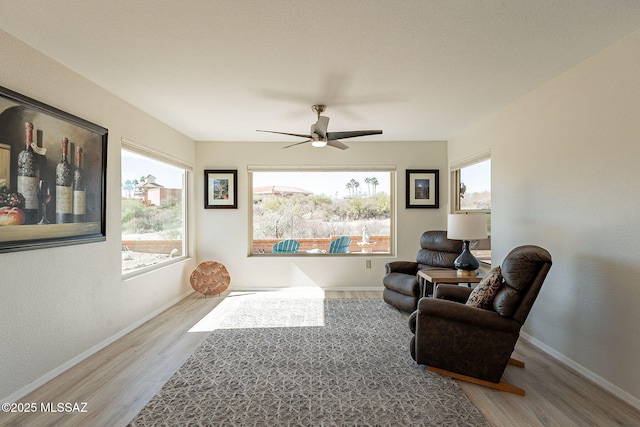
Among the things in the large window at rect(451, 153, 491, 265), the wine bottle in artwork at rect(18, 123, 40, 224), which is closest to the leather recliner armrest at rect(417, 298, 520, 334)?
the large window at rect(451, 153, 491, 265)

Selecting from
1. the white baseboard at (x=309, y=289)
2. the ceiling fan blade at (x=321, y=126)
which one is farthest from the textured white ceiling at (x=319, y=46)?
the white baseboard at (x=309, y=289)

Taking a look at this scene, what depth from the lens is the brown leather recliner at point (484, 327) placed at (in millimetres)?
2389

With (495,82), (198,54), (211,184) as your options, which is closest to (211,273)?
(211,184)

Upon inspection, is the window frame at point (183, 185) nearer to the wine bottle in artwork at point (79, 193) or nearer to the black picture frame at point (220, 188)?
the black picture frame at point (220, 188)

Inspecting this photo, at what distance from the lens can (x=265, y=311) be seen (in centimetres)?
434

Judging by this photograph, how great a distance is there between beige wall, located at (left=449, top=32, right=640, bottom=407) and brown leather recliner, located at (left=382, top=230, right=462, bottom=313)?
2.93 ft

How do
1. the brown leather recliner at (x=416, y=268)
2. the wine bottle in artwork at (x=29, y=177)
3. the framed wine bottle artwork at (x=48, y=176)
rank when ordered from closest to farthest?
the framed wine bottle artwork at (x=48, y=176)
the wine bottle in artwork at (x=29, y=177)
the brown leather recliner at (x=416, y=268)

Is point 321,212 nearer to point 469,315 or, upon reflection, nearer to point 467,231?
point 467,231

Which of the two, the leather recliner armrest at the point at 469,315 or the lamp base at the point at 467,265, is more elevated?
the lamp base at the point at 467,265

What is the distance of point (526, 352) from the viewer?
3.15 meters

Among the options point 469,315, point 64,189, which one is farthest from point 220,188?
point 469,315

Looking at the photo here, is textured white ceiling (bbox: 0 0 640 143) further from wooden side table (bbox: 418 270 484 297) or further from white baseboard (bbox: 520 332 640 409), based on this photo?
white baseboard (bbox: 520 332 640 409)

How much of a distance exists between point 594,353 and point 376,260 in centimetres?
324

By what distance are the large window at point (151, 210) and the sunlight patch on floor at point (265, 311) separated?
1.02 m
